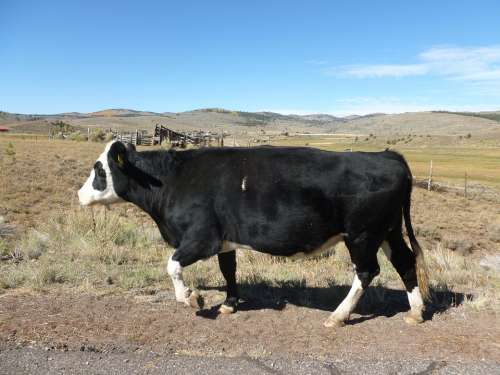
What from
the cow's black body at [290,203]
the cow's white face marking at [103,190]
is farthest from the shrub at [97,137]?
the cow's black body at [290,203]

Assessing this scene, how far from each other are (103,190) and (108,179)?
0.16 meters

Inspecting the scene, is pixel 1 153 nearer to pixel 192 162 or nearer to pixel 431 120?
pixel 192 162

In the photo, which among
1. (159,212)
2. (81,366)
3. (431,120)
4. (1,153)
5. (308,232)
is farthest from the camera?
(431,120)

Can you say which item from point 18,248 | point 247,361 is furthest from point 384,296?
point 18,248

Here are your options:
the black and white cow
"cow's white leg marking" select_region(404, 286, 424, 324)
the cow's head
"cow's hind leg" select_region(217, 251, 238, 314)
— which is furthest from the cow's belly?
the cow's head

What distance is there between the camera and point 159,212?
6055 millimetres

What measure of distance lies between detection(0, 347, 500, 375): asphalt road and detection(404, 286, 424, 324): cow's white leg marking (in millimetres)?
1061

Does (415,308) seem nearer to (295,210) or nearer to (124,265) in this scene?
(295,210)

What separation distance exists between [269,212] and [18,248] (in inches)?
199

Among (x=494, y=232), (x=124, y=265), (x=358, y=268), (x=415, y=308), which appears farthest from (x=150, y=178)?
(x=494, y=232)

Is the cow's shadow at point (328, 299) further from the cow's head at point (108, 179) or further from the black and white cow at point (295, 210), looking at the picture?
the cow's head at point (108, 179)

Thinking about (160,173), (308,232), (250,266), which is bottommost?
(250,266)

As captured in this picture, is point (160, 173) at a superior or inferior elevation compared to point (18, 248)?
superior

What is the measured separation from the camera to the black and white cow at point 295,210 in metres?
5.28
